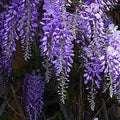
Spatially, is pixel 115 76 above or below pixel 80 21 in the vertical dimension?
below

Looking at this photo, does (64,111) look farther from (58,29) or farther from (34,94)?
(58,29)

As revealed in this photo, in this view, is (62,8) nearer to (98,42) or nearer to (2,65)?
(98,42)

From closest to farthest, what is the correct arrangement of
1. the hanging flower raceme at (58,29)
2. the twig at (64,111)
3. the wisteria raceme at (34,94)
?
the hanging flower raceme at (58,29) → the wisteria raceme at (34,94) → the twig at (64,111)

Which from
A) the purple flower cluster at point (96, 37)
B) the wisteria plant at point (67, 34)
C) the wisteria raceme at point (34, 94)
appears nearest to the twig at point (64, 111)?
the wisteria raceme at point (34, 94)

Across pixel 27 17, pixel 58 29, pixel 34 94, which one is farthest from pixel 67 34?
pixel 34 94

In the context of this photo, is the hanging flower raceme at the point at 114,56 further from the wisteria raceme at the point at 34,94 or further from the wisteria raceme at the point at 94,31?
the wisteria raceme at the point at 34,94

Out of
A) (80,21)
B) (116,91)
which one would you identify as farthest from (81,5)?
(116,91)

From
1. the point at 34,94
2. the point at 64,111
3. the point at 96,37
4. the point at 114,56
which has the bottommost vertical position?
the point at 64,111

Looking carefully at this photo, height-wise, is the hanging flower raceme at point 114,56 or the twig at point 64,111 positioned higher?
the hanging flower raceme at point 114,56
